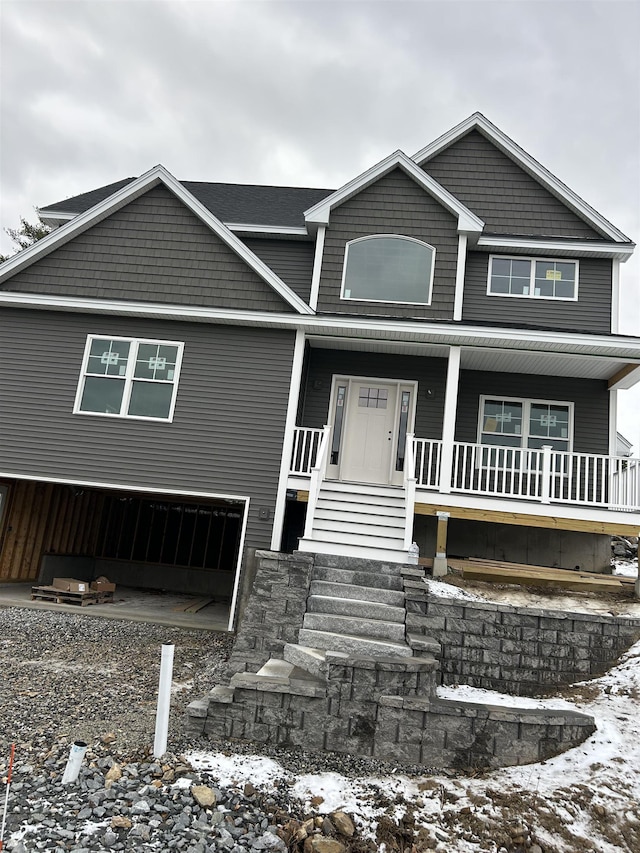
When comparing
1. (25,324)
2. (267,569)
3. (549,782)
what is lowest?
(549,782)

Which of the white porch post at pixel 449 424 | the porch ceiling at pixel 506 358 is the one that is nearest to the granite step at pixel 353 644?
the white porch post at pixel 449 424

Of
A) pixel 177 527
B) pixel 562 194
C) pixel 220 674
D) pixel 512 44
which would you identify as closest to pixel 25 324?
pixel 177 527

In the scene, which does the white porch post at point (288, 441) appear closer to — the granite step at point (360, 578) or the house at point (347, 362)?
the house at point (347, 362)

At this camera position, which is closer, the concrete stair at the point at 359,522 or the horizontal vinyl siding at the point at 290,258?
the concrete stair at the point at 359,522

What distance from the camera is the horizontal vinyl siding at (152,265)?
9.22m

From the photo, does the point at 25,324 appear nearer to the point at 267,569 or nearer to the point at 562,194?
the point at 267,569

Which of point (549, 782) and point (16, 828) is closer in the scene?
point (16, 828)

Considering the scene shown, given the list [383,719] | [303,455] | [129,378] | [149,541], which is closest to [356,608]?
[383,719]

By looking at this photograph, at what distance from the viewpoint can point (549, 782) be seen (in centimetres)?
402

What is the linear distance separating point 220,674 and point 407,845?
128 inches

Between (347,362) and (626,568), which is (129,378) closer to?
(347,362)

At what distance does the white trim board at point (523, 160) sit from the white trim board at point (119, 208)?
4.35 m

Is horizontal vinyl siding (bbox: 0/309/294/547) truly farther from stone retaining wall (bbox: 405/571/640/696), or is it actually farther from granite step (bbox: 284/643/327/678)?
stone retaining wall (bbox: 405/571/640/696)

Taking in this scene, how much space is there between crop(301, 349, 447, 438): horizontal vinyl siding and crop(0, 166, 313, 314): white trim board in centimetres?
212
